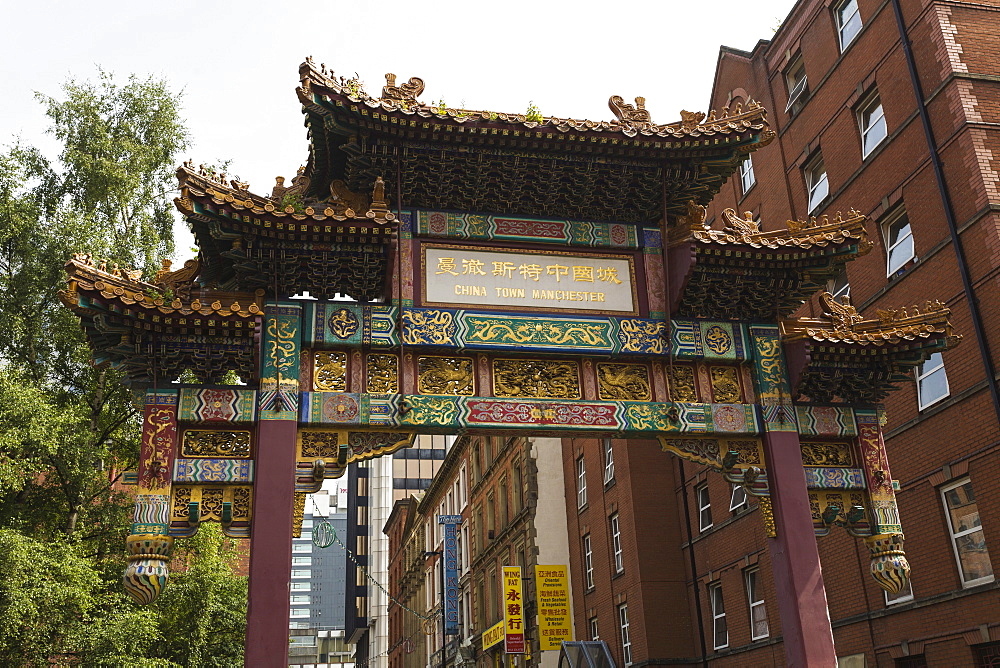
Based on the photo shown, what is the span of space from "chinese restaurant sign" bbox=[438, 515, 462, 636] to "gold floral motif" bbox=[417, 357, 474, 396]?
29816 millimetres

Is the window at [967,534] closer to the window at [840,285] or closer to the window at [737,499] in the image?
the window at [840,285]

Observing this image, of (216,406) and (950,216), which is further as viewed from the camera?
(950,216)

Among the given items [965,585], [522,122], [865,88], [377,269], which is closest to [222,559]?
[377,269]

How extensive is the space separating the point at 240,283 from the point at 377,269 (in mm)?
1631

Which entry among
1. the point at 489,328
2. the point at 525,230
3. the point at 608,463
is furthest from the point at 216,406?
the point at 608,463

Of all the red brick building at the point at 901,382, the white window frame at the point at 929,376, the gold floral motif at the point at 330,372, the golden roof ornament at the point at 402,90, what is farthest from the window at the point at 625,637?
the golden roof ornament at the point at 402,90

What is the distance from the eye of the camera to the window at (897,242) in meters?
17.4

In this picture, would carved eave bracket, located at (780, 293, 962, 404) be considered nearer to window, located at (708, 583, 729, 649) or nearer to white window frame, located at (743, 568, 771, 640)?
white window frame, located at (743, 568, 771, 640)

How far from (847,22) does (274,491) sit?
57.3 feet

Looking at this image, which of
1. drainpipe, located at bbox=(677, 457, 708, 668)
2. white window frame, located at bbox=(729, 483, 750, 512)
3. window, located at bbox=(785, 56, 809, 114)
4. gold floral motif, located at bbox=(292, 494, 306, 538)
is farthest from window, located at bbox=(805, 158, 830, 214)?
gold floral motif, located at bbox=(292, 494, 306, 538)

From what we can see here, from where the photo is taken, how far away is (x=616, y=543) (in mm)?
26828

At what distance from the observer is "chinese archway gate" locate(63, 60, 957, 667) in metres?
9.84

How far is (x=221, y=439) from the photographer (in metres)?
10.1

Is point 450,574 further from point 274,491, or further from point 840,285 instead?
point 274,491
